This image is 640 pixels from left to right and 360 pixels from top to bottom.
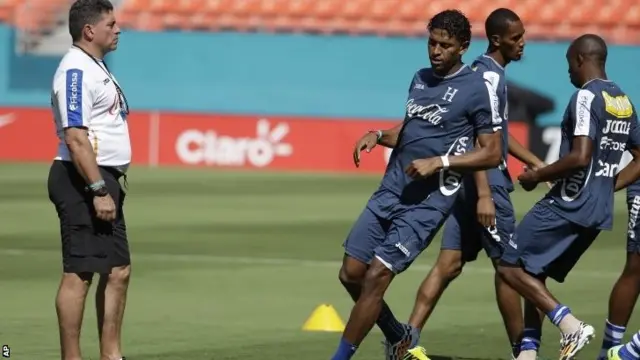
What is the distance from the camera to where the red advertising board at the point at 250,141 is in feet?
96.7

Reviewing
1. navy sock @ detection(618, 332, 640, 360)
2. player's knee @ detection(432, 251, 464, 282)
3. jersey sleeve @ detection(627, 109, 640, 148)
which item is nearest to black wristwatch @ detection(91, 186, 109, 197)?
player's knee @ detection(432, 251, 464, 282)

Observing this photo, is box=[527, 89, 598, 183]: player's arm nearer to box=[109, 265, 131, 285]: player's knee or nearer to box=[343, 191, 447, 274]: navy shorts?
box=[343, 191, 447, 274]: navy shorts

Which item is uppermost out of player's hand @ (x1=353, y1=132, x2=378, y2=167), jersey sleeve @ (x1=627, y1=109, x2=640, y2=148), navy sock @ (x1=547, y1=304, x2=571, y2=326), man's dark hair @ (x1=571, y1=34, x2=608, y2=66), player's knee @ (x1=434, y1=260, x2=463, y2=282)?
man's dark hair @ (x1=571, y1=34, x2=608, y2=66)

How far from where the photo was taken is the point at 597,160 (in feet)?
28.8

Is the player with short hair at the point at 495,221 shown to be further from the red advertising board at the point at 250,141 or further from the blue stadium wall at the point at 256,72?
the blue stadium wall at the point at 256,72

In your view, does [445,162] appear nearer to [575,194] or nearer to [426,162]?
[426,162]

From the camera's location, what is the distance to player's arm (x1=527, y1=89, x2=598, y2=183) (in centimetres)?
859

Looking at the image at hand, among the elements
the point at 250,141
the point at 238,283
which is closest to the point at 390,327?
the point at 238,283

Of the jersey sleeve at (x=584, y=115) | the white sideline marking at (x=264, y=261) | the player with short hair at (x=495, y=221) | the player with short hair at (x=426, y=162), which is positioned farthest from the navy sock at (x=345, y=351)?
the white sideline marking at (x=264, y=261)

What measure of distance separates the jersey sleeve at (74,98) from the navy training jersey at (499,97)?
93.8 inches

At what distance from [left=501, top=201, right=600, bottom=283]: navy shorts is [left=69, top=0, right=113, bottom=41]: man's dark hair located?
8.64ft

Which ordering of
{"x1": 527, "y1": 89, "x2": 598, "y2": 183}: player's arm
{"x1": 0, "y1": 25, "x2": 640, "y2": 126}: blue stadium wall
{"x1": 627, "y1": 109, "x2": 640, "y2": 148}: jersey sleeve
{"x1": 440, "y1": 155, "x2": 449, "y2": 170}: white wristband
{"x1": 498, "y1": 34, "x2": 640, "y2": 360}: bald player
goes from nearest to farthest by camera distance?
{"x1": 440, "y1": 155, "x2": 449, "y2": 170}: white wristband → {"x1": 527, "y1": 89, "x2": 598, "y2": 183}: player's arm → {"x1": 498, "y1": 34, "x2": 640, "y2": 360}: bald player → {"x1": 627, "y1": 109, "x2": 640, "y2": 148}: jersey sleeve → {"x1": 0, "y1": 25, "x2": 640, "y2": 126}: blue stadium wall

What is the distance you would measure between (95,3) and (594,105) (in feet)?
9.09

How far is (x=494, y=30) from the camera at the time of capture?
30.8 ft
